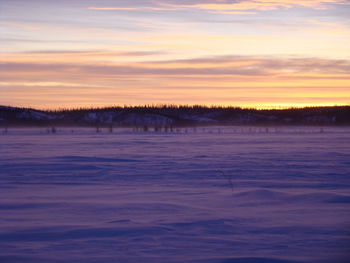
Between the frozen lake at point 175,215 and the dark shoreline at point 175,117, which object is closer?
the frozen lake at point 175,215

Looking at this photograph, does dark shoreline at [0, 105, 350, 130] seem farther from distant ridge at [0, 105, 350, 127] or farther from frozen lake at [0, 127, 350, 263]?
frozen lake at [0, 127, 350, 263]

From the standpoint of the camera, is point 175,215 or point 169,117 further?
point 169,117

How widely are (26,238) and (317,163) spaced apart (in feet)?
33.4

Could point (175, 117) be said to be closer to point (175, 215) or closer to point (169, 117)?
point (169, 117)

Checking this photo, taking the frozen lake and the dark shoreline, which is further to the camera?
the dark shoreline

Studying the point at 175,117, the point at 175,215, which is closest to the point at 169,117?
the point at 175,117

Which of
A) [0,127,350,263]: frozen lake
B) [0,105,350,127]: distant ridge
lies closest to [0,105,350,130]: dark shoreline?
[0,105,350,127]: distant ridge

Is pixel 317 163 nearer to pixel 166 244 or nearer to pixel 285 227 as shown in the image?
Result: pixel 285 227

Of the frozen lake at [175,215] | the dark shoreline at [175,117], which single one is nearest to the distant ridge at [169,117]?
the dark shoreline at [175,117]

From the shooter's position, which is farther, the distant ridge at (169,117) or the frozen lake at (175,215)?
the distant ridge at (169,117)

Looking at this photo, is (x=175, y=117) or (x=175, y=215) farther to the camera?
(x=175, y=117)

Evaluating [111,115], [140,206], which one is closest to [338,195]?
[140,206]

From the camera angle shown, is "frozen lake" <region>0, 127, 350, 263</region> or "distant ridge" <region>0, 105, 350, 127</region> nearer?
"frozen lake" <region>0, 127, 350, 263</region>

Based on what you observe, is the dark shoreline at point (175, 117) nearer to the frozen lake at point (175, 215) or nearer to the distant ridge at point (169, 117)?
the distant ridge at point (169, 117)
